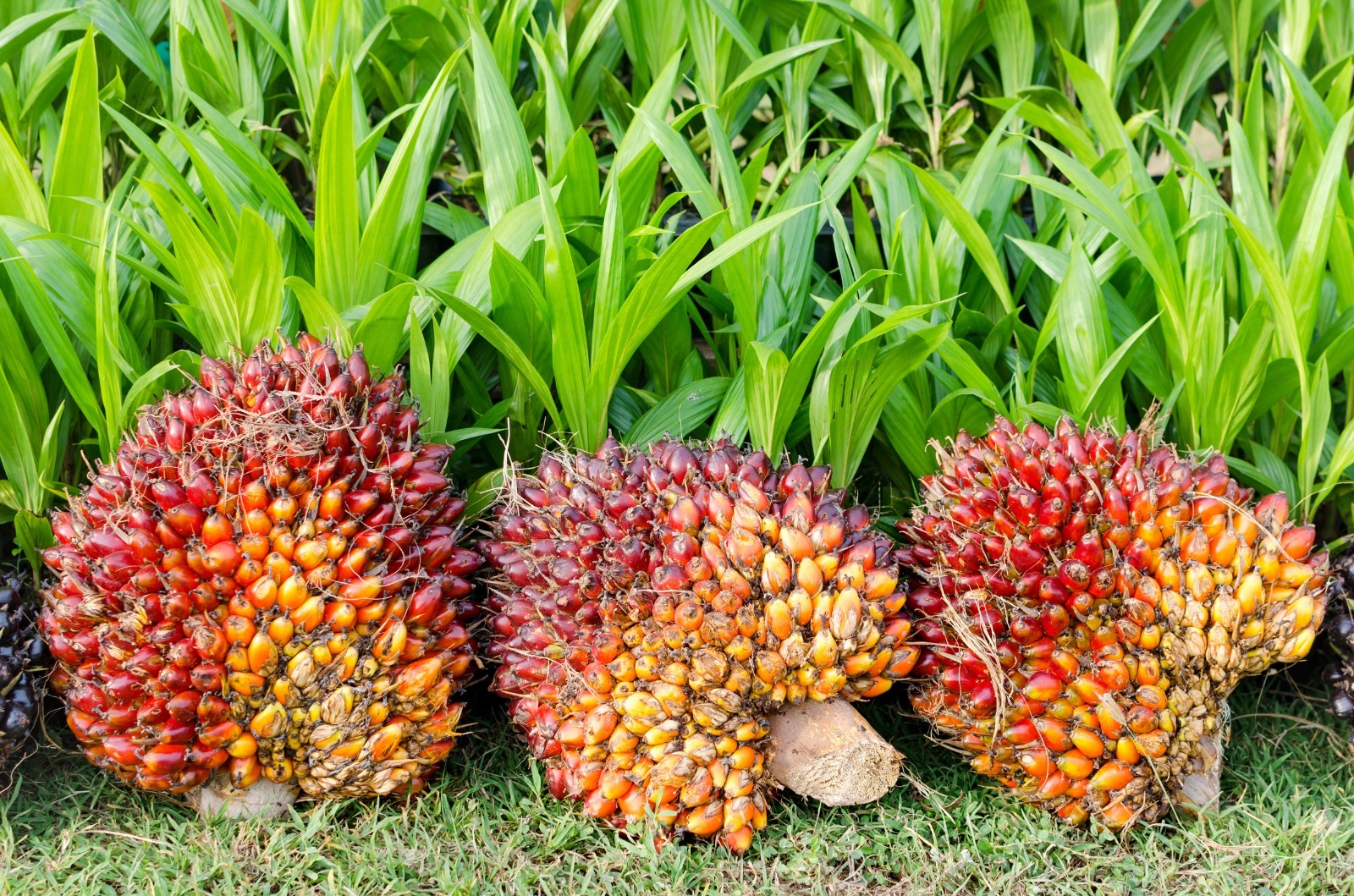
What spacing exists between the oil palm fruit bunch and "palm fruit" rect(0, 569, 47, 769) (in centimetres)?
181

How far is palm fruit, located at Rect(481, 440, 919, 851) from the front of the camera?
1.28 meters

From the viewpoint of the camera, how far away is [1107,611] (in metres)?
1.33

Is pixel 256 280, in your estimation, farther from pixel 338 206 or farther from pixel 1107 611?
pixel 1107 611

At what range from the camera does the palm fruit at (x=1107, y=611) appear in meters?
1.31

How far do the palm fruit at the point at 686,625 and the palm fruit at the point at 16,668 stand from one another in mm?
628

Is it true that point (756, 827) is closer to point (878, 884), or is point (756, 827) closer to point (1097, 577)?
point (878, 884)

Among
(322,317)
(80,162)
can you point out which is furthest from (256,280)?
(80,162)

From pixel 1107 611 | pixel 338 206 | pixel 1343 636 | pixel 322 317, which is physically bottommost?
pixel 1343 636

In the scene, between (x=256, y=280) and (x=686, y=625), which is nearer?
(x=686, y=625)

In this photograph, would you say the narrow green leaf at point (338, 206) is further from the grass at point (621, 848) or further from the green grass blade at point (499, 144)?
the grass at point (621, 848)

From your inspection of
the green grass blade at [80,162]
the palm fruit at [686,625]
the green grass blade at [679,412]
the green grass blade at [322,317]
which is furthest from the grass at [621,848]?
the green grass blade at [80,162]

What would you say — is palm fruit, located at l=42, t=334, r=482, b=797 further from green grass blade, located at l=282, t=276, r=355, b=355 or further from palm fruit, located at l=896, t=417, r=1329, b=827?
palm fruit, located at l=896, t=417, r=1329, b=827

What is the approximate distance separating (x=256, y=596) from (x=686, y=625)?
0.52 metres

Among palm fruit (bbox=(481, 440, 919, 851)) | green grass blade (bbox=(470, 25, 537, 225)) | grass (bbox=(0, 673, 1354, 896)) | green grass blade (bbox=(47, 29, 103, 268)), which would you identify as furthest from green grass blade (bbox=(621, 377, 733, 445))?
green grass blade (bbox=(47, 29, 103, 268))
